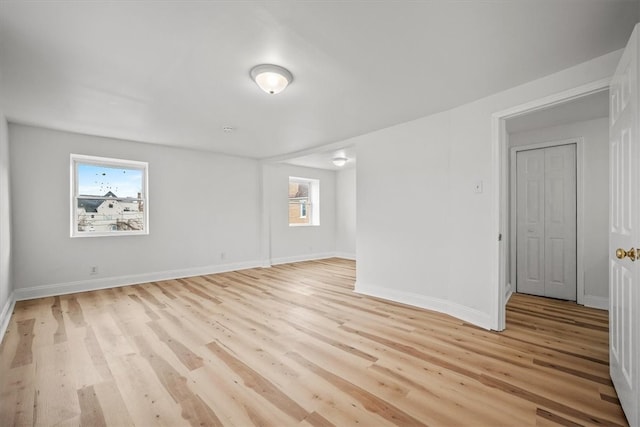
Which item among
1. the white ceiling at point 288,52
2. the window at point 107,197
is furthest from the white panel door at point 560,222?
the window at point 107,197

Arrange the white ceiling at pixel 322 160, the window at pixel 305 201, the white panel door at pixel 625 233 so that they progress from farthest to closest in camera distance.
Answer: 1. the window at pixel 305 201
2. the white ceiling at pixel 322 160
3. the white panel door at pixel 625 233

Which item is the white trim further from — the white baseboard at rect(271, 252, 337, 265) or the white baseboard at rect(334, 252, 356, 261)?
the white baseboard at rect(334, 252, 356, 261)

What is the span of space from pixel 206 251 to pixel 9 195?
9.61ft

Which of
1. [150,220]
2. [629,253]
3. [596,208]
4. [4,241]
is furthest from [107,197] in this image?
[596,208]

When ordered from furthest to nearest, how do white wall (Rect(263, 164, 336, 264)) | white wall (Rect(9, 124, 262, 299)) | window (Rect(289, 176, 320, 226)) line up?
window (Rect(289, 176, 320, 226)), white wall (Rect(263, 164, 336, 264)), white wall (Rect(9, 124, 262, 299))

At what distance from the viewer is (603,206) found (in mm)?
3781

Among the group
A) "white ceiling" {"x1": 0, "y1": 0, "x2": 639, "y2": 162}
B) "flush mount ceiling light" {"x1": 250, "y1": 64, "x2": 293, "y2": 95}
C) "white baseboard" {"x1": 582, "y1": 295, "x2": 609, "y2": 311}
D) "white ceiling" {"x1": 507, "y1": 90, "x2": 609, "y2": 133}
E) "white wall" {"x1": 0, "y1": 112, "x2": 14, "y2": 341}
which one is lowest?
"white baseboard" {"x1": 582, "y1": 295, "x2": 609, "y2": 311}

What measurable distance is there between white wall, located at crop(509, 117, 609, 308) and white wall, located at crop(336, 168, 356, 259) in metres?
4.83

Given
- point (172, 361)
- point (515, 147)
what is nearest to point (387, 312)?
point (172, 361)

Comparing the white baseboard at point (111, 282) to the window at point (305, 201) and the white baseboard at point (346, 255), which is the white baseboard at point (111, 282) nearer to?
the window at point (305, 201)

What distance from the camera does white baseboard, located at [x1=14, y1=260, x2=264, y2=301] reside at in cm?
418

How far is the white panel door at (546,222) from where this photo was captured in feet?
13.4

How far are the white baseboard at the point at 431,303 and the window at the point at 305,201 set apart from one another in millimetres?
3715

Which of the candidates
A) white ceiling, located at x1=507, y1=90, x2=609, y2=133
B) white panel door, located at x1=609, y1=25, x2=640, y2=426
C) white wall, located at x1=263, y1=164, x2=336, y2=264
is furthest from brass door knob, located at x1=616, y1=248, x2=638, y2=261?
white wall, located at x1=263, y1=164, x2=336, y2=264
